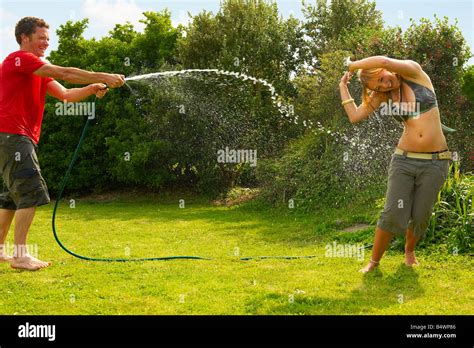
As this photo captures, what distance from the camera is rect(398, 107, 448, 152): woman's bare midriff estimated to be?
4770 millimetres

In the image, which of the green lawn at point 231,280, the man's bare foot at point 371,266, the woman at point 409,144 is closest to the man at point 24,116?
the green lawn at point 231,280

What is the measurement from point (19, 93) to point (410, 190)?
3599mm

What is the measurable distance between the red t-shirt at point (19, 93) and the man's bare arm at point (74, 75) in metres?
0.08

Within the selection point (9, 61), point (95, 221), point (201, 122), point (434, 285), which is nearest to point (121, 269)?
point (9, 61)

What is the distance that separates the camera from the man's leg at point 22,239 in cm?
503

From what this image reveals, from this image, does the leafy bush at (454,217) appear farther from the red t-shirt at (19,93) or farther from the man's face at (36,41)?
the man's face at (36,41)

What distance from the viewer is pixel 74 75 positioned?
5.06 meters

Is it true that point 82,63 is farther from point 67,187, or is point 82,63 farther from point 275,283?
point 275,283

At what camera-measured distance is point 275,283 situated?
470 cm

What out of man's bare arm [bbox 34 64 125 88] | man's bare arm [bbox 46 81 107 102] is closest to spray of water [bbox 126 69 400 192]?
man's bare arm [bbox 46 81 107 102]

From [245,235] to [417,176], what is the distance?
3525 millimetres

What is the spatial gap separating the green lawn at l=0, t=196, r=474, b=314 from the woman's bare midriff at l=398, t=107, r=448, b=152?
3.64 feet

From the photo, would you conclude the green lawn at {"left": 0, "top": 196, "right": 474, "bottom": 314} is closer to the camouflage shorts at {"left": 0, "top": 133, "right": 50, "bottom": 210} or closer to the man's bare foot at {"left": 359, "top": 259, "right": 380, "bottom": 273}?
the man's bare foot at {"left": 359, "top": 259, "right": 380, "bottom": 273}
